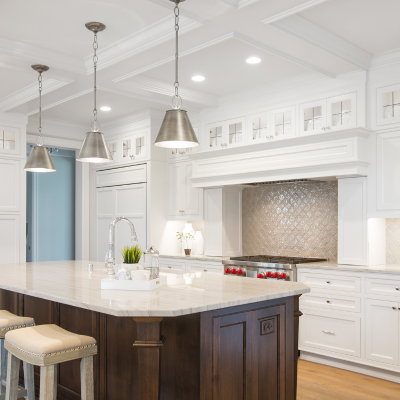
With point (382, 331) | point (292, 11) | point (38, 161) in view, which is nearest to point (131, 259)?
point (38, 161)

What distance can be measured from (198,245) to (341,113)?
253cm

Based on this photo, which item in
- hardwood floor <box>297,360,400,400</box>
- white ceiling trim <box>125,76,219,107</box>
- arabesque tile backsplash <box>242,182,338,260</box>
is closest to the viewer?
hardwood floor <box>297,360,400,400</box>

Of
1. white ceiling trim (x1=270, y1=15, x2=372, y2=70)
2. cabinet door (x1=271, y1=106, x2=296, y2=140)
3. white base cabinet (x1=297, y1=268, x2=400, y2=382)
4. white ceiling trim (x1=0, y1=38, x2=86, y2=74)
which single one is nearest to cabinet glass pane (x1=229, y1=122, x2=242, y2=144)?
cabinet door (x1=271, y1=106, x2=296, y2=140)

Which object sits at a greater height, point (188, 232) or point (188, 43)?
point (188, 43)

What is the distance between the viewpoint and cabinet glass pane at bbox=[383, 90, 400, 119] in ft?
13.5

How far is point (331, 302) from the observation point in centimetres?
435

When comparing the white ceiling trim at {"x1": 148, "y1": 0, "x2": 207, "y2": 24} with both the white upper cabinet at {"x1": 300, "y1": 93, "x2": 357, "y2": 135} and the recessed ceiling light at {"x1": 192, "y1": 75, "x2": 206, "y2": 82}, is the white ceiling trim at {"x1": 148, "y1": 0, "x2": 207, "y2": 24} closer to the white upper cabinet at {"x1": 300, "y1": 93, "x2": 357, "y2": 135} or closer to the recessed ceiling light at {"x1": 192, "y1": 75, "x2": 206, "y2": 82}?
the recessed ceiling light at {"x1": 192, "y1": 75, "x2": 206, "y2": 82}

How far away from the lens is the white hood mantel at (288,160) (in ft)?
13.9

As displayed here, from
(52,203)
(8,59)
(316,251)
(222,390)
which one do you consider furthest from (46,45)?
(52,203)

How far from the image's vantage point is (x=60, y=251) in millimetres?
7910

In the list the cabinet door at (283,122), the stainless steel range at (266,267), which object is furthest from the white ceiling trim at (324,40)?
the stainless steel range at (266,267)

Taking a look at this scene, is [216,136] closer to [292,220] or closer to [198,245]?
[292,220]

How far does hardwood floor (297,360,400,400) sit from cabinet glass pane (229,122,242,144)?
2526 millimetres

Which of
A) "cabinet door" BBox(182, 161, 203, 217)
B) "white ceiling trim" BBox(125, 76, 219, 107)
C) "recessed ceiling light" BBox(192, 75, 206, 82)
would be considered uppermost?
"recessed ceiling light" BBox(192, 75, 206, 82)
